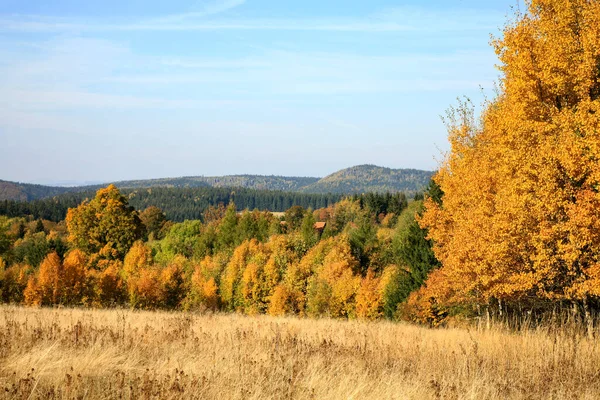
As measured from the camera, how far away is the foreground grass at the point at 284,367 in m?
6.11

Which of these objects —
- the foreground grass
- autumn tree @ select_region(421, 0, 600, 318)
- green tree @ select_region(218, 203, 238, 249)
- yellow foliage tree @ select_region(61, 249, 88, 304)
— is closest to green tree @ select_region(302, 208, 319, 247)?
green tree @ select_region(218, 203, 238, 249)

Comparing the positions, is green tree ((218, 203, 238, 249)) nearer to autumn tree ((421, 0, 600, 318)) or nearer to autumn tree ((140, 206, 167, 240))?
autumn tree ((140, 206, 167, 240))

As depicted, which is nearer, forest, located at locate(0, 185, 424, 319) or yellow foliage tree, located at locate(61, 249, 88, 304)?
yellow foliage tree, located at locate(61, 249, 88, 304)

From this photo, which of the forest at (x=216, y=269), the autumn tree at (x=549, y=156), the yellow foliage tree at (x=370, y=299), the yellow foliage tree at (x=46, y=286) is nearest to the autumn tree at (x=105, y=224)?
the forest at (x=216, y=269)

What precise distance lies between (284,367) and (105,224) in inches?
2367

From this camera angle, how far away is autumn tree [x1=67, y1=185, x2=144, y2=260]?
6247cm

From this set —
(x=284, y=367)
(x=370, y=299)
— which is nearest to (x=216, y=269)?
(x=370, y=299)

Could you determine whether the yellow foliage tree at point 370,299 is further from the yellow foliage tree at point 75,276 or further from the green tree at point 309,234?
the yellow foliage tree at point 75,276

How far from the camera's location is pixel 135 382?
19.8ft

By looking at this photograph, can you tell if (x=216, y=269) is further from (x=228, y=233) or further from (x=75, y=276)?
(x=75, y=276)

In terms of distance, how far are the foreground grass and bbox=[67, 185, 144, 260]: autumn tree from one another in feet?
181

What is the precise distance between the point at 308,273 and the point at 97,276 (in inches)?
1091

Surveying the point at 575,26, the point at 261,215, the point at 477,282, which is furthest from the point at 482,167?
the point at 261,215

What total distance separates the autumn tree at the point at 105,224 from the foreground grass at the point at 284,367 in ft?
181
